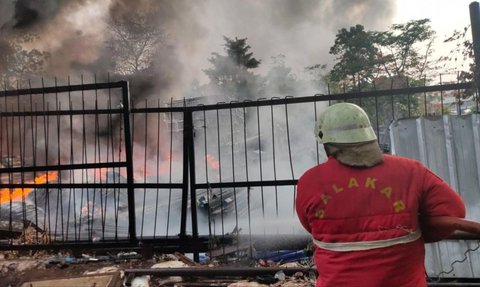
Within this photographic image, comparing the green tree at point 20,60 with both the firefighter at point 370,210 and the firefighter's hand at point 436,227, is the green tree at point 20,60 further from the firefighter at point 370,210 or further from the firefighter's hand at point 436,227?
the firefighter's hand at point 436,227

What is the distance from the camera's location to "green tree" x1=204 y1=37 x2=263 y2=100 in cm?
2184

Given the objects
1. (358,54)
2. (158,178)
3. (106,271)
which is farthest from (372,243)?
(358,54)

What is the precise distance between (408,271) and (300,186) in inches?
21.2

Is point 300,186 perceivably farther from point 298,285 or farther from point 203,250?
point 203,250

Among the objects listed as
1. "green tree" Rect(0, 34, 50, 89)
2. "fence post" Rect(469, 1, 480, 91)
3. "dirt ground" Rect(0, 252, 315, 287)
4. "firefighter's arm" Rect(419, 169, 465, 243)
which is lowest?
"dirt ground" Rect(0, 252, 315, 287)

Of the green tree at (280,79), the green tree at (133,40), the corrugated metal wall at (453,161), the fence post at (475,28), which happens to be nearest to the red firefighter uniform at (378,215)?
the corrugated metal wall at (453,161)

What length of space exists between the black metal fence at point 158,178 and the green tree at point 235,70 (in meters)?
6.12

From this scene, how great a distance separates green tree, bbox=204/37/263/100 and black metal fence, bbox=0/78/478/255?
6124mm

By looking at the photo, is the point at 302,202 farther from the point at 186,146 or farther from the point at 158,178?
the point at 158,178

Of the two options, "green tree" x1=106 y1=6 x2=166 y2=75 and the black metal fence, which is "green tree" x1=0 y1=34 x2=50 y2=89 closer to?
the black metal fence

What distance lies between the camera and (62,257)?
449 centimetres

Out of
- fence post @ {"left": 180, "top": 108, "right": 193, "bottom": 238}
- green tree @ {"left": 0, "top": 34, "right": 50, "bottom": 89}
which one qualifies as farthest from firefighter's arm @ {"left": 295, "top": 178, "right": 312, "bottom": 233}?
green tree @ {"left": 0, "top": 34, "right": 50, "bottom": 89}

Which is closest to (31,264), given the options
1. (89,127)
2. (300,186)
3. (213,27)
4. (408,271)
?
(300,186)

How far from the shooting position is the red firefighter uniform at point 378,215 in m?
1.46
